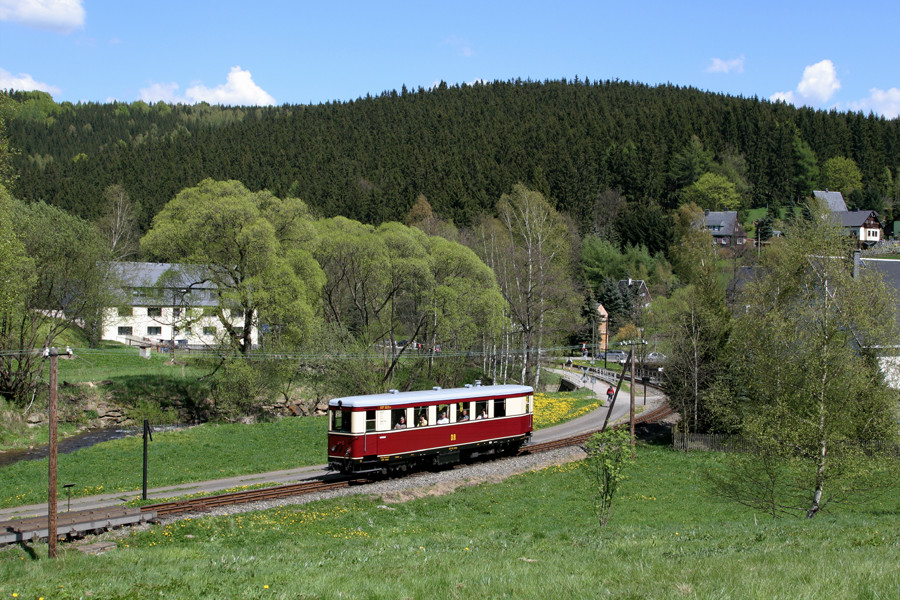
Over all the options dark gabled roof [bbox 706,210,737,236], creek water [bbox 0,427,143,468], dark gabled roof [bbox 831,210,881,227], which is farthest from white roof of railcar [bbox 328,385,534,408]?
dark gabled roof [bbox 831,210,881,227]

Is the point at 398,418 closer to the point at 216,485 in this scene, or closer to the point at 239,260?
the point at 216,485

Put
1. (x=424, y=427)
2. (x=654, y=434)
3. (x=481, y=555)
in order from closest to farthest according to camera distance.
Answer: (x=481, y=555) < (x=424, y=427) < (x=654, y=434)

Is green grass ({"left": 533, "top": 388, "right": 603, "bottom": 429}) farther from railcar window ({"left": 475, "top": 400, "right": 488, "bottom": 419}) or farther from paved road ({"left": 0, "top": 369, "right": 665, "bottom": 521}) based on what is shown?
railcar window ({"left": 475, "top": 400, "right": 488, "bottom": 419})

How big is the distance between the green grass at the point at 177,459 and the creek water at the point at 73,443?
2273 millimetres

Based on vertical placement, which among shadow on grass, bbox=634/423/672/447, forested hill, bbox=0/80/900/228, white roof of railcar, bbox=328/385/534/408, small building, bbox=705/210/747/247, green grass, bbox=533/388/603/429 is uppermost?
forested hill, bbox=0/80/900/228

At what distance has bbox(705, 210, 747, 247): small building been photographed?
117 meters

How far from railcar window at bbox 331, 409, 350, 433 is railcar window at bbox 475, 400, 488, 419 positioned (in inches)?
277

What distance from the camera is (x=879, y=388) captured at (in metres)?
23.6

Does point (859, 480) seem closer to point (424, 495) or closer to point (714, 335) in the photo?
point (424, 495)

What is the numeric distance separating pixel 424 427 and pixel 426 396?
4.15 ft

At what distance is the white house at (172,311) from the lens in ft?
141

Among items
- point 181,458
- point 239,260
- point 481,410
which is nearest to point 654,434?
point 481,410

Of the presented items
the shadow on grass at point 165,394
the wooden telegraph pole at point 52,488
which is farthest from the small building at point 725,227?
the wooden telegraph pole at point 52,488

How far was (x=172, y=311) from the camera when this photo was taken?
5888 centimetres
